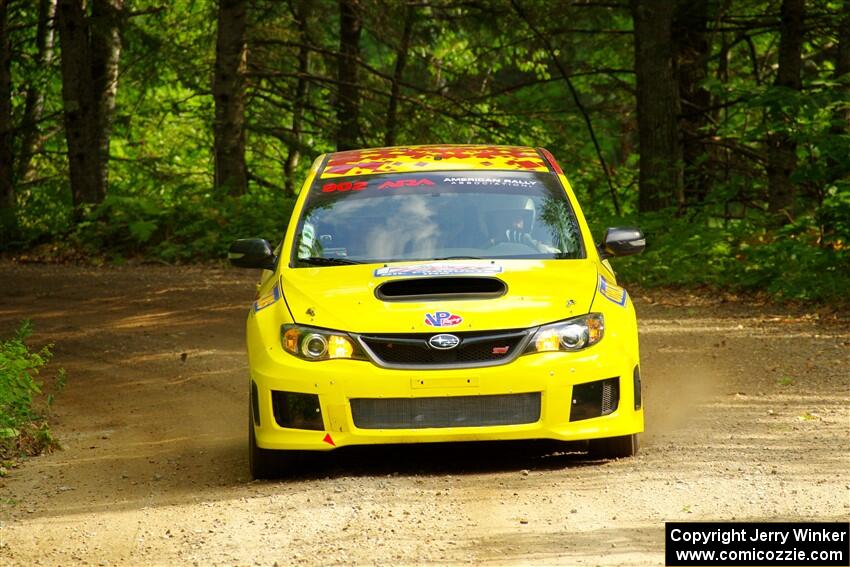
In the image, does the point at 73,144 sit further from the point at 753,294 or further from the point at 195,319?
the point at 753,294

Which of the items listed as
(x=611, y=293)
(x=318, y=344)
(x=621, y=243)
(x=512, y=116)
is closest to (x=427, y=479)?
(x=318, y=344)

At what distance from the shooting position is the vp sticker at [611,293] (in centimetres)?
794

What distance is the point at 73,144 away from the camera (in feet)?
80.7

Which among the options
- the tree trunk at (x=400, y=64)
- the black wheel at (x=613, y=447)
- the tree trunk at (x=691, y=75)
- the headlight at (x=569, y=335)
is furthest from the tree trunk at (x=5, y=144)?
the headlight at (x=569, y=335)

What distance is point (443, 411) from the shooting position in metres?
7.38

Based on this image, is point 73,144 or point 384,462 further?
point 73,144

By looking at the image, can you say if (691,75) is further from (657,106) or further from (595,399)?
(595,399)

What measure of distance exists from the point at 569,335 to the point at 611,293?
Result: 2.33ft

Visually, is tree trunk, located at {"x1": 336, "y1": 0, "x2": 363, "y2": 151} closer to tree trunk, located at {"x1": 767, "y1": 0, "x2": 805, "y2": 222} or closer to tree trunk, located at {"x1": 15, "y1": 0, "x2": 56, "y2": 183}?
tree trunk, located at {"x1": 15, "y1": 0, "x2": 56, "y2": 183}

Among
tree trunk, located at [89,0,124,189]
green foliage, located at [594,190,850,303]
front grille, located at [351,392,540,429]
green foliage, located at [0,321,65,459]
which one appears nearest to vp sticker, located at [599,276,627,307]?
front grille, located at [351,392,540,429]

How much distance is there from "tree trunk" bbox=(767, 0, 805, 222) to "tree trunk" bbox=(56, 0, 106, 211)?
38.3 ft

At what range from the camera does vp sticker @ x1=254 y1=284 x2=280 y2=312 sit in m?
7.96

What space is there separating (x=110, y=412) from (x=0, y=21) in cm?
1581

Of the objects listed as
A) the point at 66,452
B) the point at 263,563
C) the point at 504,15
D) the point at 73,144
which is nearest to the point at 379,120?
the point at 504,15
